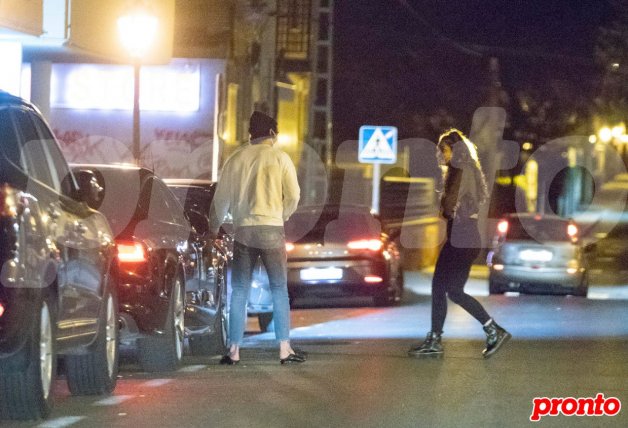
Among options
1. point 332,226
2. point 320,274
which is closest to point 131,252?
point 320,274

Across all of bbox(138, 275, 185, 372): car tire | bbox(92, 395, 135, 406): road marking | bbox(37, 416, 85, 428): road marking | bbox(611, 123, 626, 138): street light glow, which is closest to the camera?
bbox(37, 416, 85, 428): road marking

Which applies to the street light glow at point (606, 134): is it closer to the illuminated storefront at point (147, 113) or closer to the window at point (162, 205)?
the illuminated storefront at point (147, 113)

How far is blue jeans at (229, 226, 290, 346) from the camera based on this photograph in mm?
11266

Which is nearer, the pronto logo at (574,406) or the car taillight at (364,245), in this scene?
the pronto logo at (574,406)

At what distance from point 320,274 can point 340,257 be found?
16.1 inches

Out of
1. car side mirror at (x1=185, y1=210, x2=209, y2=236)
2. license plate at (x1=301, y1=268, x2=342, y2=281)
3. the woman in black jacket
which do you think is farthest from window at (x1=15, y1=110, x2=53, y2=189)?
license plate at (x1=301, y1=268, x2=342, y2=281)

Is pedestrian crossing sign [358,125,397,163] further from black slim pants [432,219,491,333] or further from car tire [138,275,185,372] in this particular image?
car tire [138,275,185,372]

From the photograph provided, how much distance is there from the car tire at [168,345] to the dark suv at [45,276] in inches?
47.5

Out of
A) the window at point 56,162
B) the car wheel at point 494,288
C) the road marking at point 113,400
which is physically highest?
the window at point 56,162

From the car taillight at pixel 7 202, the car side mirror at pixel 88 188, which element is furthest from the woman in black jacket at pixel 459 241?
the car taillight at pixel 7 202

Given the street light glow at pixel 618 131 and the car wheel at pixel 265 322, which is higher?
the street light glow at pixel 618 131

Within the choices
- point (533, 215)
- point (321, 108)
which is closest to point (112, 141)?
point (533, 215)

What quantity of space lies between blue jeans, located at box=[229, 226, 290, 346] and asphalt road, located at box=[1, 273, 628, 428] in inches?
13.8

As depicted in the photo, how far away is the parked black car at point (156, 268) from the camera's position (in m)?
10.3
